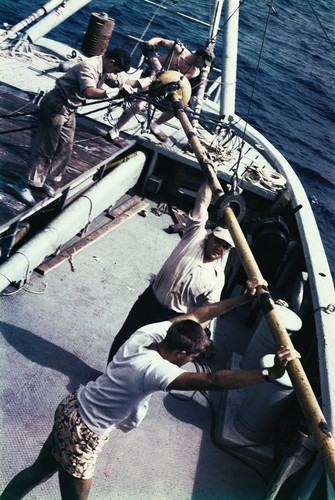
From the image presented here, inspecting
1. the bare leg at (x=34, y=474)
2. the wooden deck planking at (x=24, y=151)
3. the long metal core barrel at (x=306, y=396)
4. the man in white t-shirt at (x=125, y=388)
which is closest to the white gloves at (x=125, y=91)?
the wooden deck planking at (x=24, y=151)

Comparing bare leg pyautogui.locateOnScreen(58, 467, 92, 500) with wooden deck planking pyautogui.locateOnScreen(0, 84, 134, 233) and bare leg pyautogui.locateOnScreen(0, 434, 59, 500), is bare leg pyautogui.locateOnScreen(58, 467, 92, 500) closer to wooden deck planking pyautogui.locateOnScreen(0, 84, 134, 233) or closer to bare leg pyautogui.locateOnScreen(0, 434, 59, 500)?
bare leg pyautogui.locateOnScreen(0, 434, 59, 500)

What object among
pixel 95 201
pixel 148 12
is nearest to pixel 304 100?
pixel 148 12

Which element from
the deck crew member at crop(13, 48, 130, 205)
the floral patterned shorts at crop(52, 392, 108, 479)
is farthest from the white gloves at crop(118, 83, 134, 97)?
the floral patterned shorts at crop(52, 392, 108, 479)

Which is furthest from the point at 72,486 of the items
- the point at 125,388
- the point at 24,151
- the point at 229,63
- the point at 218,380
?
the point at 229,63

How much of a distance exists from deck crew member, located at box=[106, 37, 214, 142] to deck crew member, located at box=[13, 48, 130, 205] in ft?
6.13

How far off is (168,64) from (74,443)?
7587 mm

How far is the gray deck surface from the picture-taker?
5.69 m

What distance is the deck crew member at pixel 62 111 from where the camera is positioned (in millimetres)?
7203

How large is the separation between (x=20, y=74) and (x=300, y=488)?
8.46 m

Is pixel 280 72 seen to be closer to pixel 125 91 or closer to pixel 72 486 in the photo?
pixel 125 91

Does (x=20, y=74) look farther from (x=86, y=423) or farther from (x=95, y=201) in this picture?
(x=86, y=423)

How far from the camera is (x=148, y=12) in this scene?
1326 inches

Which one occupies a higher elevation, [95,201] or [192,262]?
[192,262]

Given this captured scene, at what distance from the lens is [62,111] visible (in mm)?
7492
